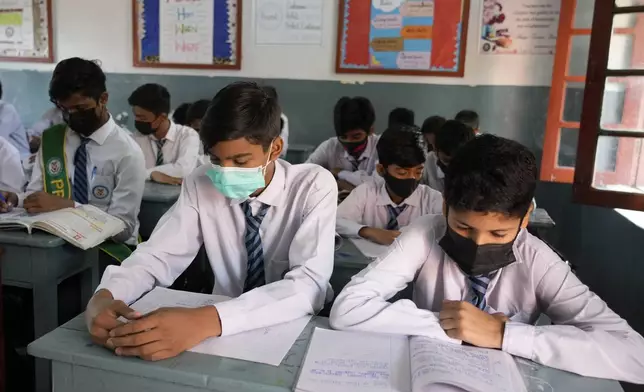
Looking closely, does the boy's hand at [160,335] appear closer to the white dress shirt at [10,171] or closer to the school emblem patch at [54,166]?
the school emblem patch at [54,166]

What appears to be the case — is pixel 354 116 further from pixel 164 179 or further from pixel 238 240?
pixel 238 240

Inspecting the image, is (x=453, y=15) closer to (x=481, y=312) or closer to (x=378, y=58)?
(x=378, y=58)

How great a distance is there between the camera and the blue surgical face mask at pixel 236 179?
130 centimetres

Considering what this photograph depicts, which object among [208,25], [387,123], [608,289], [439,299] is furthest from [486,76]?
[439,299]

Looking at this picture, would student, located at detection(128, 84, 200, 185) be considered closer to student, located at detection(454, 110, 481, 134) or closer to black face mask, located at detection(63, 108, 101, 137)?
black face mask, located at detection(63, 108, 101, 137)

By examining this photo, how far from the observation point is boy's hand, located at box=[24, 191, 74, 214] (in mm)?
1951

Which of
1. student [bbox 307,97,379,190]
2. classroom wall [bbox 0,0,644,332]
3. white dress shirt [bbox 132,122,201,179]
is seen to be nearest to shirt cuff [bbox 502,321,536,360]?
student [bbox 307,97,379,190]

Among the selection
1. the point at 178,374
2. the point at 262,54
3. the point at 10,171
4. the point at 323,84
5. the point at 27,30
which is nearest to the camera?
the point at 178,374

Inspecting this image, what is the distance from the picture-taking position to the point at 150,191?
2748 millimetres

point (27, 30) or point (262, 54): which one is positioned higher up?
point (27, 30)

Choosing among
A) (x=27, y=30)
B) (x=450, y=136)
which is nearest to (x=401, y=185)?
(x=450, y=136)

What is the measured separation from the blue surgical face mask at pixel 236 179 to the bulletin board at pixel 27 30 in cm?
447

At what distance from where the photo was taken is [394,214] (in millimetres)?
2227

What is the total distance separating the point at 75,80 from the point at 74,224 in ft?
2.01
